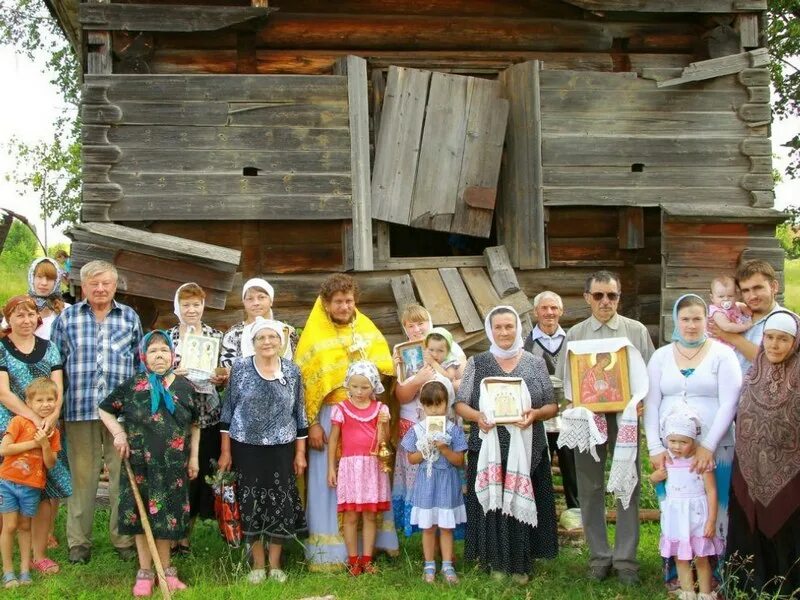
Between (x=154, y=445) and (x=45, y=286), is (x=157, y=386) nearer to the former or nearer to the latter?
(x=154, y=445)

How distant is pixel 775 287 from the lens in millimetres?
5219

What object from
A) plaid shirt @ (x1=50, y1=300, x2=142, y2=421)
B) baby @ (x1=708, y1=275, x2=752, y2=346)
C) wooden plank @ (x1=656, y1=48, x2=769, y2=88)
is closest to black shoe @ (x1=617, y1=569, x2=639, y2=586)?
baby @ (x1=708, y1=275, x2=752, y2=346)

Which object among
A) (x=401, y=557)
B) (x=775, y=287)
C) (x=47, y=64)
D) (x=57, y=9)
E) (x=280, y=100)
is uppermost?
(x=47, y=64)

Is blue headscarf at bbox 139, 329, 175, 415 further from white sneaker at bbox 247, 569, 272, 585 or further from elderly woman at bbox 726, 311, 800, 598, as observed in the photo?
elderly woman at bbox 726, 311, 800, 598

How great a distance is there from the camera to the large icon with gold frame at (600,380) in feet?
17.4

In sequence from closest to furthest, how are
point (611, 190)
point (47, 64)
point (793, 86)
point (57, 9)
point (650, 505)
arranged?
point (650, 505) → point (611, 190) → point (57, 9) → point (793, 86) → point (47, 64)

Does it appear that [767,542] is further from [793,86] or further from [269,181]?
[793,86]

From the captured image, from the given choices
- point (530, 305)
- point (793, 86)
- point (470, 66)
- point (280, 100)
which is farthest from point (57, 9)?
point (793, 86)

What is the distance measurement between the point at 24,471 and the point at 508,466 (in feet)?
8.99

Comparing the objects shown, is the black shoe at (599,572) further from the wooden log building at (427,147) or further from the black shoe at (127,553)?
the wooden log building at (427,147)

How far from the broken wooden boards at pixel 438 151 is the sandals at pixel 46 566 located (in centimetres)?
414

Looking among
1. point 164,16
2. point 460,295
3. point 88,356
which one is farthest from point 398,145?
point 88,356

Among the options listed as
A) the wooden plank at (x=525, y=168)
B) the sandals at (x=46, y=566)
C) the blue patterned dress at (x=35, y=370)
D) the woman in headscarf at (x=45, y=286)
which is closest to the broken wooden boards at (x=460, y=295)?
the wooden plank at (x=525, y=168)

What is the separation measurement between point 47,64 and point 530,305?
14.9 meters
